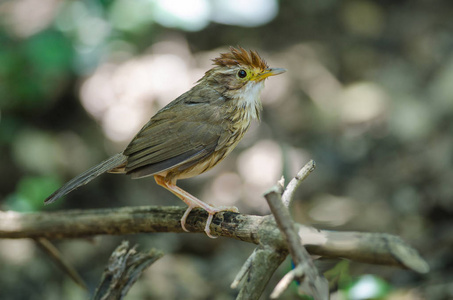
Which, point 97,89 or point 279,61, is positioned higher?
point 279,61

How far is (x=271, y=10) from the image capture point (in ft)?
21.9

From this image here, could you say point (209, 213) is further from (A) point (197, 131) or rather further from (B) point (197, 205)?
(A) point (197, 131)

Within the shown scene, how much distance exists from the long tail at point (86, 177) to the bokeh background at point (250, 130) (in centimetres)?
93

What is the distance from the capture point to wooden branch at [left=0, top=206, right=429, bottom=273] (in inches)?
71.4

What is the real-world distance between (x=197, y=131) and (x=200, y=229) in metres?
0.73

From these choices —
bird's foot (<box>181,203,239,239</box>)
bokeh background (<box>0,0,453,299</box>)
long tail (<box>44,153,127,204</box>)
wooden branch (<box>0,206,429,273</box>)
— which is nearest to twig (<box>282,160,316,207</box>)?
wooden branch (<box>0,206,429,273</box>)

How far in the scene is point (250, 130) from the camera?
629 centimetres

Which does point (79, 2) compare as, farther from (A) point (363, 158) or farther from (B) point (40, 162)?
(A) point (363, 158)

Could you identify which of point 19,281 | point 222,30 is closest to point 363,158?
point 222,30

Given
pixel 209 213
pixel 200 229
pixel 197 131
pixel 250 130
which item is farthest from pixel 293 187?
pixel 250 130

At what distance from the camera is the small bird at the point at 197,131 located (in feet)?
10.7

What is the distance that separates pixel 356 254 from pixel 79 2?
4746 mm

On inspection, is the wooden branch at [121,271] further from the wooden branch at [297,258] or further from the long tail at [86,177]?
the wooden branch at [297,258]

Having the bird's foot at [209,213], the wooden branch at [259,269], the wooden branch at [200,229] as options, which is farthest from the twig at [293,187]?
the bird's foot at [209,213]
